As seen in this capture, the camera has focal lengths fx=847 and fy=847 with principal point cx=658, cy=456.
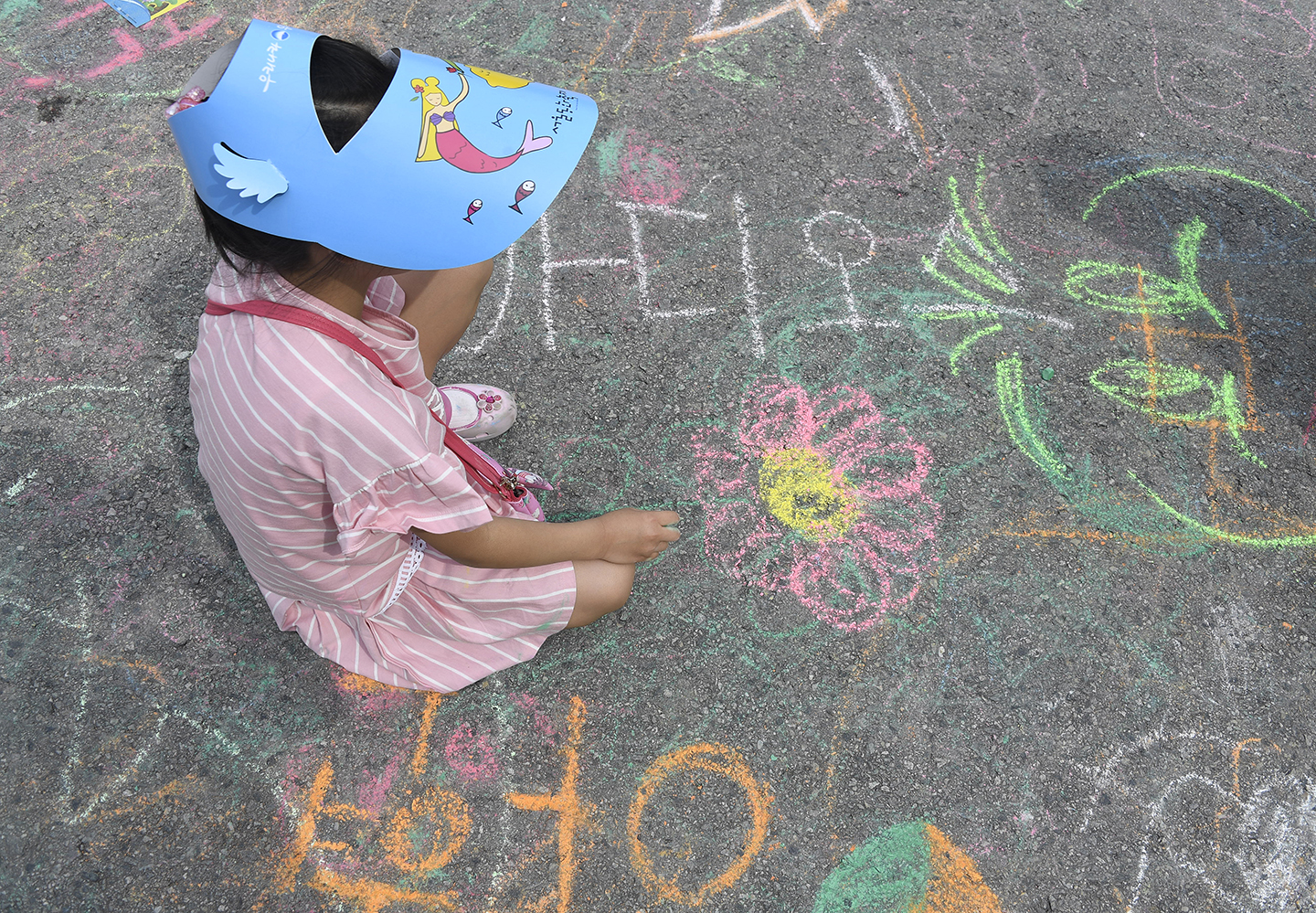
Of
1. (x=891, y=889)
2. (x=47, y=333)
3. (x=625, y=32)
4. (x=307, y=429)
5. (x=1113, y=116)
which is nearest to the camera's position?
(x=307, y=429)

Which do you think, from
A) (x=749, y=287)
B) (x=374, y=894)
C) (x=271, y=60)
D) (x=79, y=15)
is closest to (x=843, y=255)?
(x=749, y=287)

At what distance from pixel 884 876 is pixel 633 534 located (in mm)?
832

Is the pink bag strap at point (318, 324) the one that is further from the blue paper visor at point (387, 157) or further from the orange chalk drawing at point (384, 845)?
the orange chalk drawing at point (384, 845)

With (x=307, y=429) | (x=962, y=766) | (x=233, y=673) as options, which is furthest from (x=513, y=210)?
(x=962, y=766)

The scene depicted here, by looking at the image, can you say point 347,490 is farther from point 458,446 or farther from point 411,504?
point 458,446

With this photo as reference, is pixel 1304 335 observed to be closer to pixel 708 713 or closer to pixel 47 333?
pixel 708 713

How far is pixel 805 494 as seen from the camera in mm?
2109

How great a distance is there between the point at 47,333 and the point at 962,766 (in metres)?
2.58

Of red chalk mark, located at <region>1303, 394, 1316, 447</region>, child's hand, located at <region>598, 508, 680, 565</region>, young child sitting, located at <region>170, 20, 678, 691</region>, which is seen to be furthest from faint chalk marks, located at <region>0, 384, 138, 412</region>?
red chalk mark, located at <region>1303, 394, 1316, 447</region>

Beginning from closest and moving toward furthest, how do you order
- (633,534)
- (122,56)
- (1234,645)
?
1. (633,534)
2. (1234,645)
3. (122,56)

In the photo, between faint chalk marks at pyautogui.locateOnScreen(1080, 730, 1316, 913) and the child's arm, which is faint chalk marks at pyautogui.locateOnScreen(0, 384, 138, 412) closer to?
the child's arm

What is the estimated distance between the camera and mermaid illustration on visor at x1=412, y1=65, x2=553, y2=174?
1182mm

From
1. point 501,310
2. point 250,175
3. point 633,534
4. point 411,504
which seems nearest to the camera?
point 250,175

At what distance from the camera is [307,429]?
1.22 m
